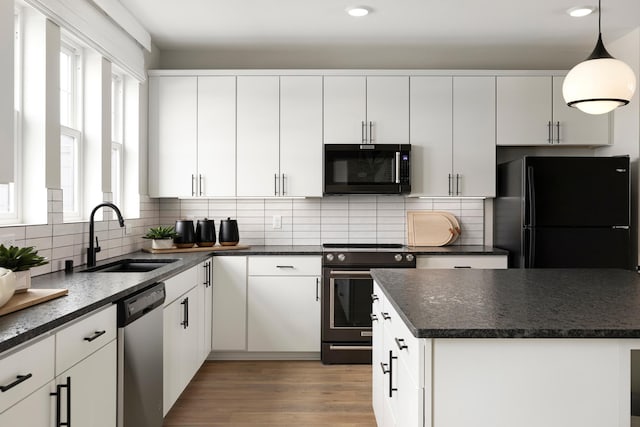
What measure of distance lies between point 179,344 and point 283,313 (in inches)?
43.4

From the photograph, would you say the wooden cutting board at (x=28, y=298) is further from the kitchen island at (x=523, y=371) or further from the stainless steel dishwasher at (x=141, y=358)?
the kitchen island at (x=523, y=371)

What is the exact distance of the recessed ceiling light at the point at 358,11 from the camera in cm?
352

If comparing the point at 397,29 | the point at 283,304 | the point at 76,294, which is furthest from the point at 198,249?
the point at 397,29

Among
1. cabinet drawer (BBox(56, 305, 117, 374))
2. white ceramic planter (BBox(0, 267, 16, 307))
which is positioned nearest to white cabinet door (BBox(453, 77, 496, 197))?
cabinet drawer (BBox(56, 305, 117, 374))

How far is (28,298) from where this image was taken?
1851 millimetres

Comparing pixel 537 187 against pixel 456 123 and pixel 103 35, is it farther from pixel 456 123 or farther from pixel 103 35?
pixel 103 35

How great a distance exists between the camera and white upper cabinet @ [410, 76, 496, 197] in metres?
4.23

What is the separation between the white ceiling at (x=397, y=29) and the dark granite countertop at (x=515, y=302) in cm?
189

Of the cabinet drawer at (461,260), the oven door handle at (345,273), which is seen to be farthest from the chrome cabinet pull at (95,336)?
the cabinet drawer at (461,260)

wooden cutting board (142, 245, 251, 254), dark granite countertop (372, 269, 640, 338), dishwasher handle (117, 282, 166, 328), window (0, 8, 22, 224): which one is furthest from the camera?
wooden cutting board (142, 245, 251, 254)

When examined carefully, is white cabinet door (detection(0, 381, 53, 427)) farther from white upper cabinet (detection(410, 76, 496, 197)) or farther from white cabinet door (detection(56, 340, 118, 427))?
white upper cabinet (detection(410, 76, 496, 197))

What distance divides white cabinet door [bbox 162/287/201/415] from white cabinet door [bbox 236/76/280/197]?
1.08m

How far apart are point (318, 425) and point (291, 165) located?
206cm

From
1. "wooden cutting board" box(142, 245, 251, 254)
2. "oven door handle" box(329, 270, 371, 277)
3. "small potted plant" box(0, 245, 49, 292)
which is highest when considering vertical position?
"small potted plant" box(0, 245, 49, 292)
